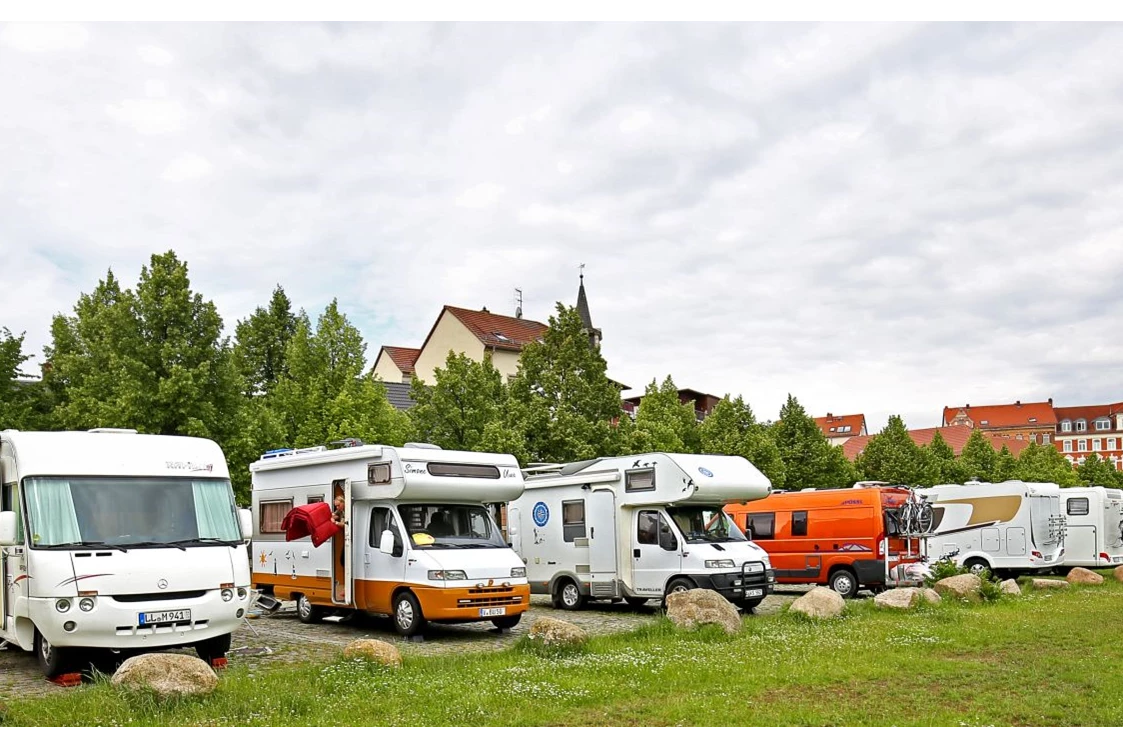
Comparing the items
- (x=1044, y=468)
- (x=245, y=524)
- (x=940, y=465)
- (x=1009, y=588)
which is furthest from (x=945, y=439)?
(x=245, y=524)

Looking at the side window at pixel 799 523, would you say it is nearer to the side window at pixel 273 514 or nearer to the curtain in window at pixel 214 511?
the side window at pixel 273 514

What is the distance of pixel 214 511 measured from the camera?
12547 mm

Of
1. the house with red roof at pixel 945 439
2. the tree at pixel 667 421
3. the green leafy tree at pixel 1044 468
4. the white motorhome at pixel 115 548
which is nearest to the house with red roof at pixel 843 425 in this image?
the house with red roof at pixel 945 439

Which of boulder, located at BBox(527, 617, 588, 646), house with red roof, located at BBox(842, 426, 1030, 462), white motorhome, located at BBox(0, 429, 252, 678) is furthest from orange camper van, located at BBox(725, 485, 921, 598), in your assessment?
house with red roof, located at BBox(842, 426, 1030, 462)

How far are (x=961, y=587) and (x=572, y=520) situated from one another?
7.19m

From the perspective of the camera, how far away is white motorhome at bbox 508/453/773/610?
59.7ft

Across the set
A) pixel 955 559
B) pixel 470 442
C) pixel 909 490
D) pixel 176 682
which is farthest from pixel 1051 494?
pixel 176 682

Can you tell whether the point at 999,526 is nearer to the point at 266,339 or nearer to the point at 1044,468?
the point at 266,339

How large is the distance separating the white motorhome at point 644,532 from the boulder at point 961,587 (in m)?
3.09

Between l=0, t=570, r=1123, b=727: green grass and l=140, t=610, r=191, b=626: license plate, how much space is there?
2.98 feet

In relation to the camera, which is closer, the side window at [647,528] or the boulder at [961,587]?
the boulder at [961,587]

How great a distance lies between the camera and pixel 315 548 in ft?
55.9

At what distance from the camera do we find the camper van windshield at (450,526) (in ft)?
51.0

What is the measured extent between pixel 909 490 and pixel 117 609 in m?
17.3
